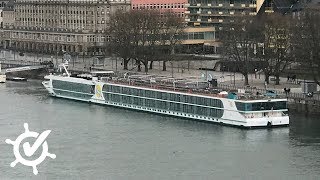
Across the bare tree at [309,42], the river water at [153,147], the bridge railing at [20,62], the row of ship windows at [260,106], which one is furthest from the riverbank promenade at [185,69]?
the river water at [153,147]

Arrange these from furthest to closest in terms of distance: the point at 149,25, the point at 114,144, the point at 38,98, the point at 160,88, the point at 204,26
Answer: the point at 204,26
the point at 149,25
the point at 38,98
the point at 160,88
the point at 114,144

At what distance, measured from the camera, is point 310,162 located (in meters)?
37.2

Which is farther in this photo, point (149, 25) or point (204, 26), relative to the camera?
point (204, 26)

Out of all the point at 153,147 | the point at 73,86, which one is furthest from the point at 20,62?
the point at 153,147

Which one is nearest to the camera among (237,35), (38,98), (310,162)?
(310,162)

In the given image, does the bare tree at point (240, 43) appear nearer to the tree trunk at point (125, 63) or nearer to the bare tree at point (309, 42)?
the bare tree at point (309, 42)

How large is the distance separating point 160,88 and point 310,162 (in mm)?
15349

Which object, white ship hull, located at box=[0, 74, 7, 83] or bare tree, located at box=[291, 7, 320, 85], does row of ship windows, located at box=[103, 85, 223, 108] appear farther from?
white ship hull, located at box=[0, 74, 7, 83]

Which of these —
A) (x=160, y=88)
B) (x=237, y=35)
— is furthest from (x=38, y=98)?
(x=237, y=35)

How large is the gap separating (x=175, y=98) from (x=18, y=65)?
2613 cm

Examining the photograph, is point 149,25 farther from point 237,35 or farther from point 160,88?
point 160,88

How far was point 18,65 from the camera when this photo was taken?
73625 mm

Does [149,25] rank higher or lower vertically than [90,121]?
higher

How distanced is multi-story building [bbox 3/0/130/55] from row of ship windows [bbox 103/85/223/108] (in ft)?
89.0
